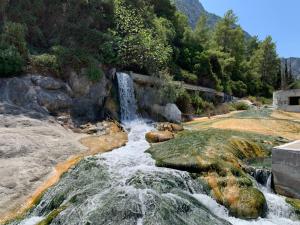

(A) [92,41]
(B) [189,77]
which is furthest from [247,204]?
(B) [189,77]

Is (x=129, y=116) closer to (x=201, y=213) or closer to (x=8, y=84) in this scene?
(x=8, y=84)

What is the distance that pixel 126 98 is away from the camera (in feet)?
76.1

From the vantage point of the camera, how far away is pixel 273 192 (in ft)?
42.2

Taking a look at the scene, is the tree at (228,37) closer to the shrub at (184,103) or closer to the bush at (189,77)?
the bush at (189,77)

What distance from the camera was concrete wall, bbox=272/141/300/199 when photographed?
484 inches

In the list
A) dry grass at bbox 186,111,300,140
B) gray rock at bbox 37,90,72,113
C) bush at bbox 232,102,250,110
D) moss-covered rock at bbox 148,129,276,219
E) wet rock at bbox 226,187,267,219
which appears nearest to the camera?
wet rock at bbox 226,187,267,219

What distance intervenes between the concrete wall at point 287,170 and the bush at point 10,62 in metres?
14.2

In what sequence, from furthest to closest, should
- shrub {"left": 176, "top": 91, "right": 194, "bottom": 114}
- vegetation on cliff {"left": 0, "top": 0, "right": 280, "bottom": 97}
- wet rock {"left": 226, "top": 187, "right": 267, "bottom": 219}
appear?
shrub {"left": 176, "top": 91, "right": 194, "bottom": 114} < vegetation on cliff {"left": 0, "top": 0, "right": 280, "bottom": 97} < wet rock {"left": 226, "top": 187, "right": 267, "bottom": 219}

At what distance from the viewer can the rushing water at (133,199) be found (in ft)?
30.2

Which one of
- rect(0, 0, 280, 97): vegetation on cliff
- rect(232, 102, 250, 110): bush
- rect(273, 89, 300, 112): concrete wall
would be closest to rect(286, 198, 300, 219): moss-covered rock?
rect(0, 0, 280, 97): vegetation on cliff

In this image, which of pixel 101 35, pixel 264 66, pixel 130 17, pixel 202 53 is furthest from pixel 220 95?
pixel 264 66

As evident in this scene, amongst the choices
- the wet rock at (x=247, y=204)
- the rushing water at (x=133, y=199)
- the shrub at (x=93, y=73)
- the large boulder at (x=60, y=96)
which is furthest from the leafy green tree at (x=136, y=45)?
the wet rock at (x=247, y=204)

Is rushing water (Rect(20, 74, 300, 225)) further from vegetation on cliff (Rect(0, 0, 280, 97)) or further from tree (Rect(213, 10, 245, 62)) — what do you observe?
tree (Rect(213, 10, 245, 62))

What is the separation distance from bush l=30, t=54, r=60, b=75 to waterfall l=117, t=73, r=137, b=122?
4531mm
